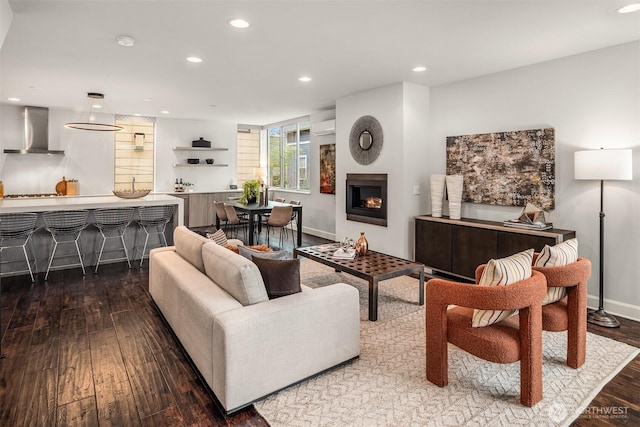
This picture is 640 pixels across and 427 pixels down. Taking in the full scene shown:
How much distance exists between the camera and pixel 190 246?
323 cm

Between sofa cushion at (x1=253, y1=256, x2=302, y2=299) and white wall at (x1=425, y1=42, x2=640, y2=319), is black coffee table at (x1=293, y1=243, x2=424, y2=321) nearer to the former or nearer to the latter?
sofa cushion at (x1=253, y1=256, x2=302, y2=299)

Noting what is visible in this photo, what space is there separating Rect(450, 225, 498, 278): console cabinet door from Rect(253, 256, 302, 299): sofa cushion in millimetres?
2662

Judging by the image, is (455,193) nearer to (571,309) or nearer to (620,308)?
(620,308)

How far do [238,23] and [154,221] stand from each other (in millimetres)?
3428

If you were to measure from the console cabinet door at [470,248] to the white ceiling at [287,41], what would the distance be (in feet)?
6.41

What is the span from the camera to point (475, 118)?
15.9 feet

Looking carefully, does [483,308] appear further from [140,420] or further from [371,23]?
[371,23]

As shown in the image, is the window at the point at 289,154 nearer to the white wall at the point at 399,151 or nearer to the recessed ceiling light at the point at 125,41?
the white wall at the point at 399,151

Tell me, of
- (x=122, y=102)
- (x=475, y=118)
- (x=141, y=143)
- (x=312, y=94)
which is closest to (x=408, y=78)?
(x=475, y=118)

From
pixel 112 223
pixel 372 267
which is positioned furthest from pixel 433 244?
pixel 112 223

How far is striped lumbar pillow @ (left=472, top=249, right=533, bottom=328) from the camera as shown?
214 cm

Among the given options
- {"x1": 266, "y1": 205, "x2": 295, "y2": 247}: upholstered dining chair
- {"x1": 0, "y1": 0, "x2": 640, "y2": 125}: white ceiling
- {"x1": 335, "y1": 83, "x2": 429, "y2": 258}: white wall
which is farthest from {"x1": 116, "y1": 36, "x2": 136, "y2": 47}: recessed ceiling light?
{"x1": 266, "y1": 205, "x2": 295, "y2": 247}: upholstered dining chair

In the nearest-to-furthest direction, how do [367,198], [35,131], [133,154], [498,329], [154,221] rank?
[498,329] → [154,221] → [367,198] → [35,131] → [133,154]

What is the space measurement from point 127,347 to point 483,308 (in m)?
2.65
